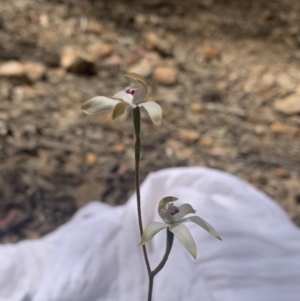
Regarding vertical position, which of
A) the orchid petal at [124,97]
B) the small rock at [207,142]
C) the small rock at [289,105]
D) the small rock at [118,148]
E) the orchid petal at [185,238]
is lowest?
the small rock at [118,148]

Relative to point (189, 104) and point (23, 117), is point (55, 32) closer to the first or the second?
point (23, 117)

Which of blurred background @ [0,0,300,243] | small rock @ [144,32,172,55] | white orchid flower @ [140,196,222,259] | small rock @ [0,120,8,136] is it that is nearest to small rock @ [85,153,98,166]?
blurred background @ [0,0,300,243]

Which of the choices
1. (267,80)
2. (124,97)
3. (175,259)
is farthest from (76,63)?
(124,97)

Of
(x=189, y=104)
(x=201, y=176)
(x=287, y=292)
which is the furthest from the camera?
(x=189, y=104)

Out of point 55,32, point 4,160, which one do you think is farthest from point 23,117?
point 55,32

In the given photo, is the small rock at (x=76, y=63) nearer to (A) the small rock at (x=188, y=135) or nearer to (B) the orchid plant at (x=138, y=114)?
(A) the small rock at (x=188, y=135)

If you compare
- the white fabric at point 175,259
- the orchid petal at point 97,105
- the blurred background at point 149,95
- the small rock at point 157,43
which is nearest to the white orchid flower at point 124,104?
the orchid petal at point 97,105

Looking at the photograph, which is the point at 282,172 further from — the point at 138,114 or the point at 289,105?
the point at 138,114
